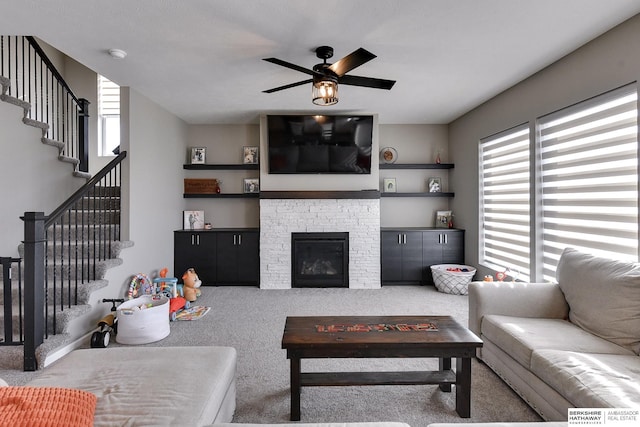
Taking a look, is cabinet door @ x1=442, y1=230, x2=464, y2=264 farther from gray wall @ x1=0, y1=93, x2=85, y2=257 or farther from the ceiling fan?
gray wall @ x1=0, y1=93, x2=85, y2=257

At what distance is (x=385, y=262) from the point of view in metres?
A: 5.18

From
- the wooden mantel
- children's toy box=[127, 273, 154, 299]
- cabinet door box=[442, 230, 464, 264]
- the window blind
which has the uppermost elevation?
the window blind

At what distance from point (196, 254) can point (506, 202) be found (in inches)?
170

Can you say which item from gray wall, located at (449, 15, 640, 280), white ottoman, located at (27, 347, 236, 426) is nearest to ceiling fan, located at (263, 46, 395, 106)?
gray wall, located at (449, 15, 640, 280)

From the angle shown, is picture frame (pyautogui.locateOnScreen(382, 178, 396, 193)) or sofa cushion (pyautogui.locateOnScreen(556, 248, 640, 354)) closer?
sofa cushion (pyautogui.locateOnScreen(556, 248, 640, 354))

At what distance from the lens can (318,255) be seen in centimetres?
513

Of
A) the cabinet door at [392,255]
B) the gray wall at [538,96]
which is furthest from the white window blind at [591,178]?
the cabinet door at [392,255]

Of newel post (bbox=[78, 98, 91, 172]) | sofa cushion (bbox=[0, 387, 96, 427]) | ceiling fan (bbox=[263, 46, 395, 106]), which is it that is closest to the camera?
sofa cushion (bbox=[0, 387, 96, 427])

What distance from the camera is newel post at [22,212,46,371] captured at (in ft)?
8.23

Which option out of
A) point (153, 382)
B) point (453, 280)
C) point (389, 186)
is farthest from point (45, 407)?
point (389, 186)

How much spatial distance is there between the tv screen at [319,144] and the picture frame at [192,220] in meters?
1.46

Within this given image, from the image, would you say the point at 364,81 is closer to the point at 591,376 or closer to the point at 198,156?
the point at 591,376

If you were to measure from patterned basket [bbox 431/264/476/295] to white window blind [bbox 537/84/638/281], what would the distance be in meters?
1.23

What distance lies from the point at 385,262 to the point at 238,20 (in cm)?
383
